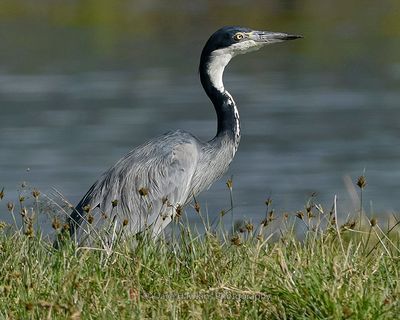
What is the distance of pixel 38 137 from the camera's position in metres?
17.7

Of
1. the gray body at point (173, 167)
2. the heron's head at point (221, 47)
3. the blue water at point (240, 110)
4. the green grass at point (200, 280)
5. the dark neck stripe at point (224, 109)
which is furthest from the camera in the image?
the blue water at point (240, 110)

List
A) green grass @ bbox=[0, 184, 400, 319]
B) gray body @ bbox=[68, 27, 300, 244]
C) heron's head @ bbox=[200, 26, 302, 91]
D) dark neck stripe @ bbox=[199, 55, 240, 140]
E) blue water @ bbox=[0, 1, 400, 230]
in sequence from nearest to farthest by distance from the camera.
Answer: green grass @ bbox=[0, 184, 400, 319]
gray body @ bbox=[68, 27, 300, 244]
dark neck stripe @ bbox=[199, 55, 240, 140]
heron's head @ bbox=[200, 26, 302, 91]
blue water @ bbox=[0, 1, 400, 230]

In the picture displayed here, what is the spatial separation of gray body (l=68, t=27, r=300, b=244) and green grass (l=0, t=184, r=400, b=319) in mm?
1434

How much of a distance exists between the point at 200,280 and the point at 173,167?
2.93 meters

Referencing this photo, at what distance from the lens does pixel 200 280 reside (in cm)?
497

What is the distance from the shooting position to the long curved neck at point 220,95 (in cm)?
857

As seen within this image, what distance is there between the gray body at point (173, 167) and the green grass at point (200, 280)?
1.43 metres

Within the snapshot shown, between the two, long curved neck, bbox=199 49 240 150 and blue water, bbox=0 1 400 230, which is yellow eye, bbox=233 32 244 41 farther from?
blue water, bbox=0 1 400 230

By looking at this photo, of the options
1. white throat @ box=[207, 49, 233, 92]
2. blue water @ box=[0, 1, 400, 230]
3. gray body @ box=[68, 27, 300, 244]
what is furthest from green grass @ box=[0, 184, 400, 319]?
blue water @ box=[0, 1, 400, 230]

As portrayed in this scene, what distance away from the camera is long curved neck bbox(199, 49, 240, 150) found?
8570mm

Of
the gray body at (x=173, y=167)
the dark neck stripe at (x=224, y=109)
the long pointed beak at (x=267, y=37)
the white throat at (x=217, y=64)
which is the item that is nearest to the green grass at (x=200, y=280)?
the gray body at (x=173, y=167)

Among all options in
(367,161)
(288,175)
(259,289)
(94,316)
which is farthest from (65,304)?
(367,161)

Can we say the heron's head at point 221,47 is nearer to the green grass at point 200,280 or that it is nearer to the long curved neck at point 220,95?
the long curved neck at point 220,95

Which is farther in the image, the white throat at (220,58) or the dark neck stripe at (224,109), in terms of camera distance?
the white throat at (220,58)
